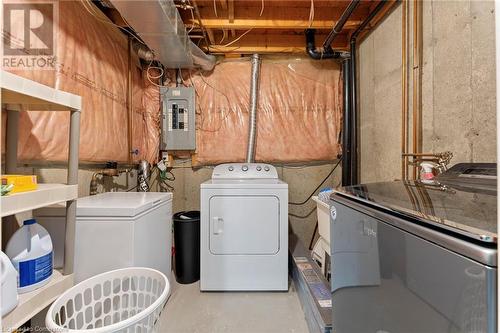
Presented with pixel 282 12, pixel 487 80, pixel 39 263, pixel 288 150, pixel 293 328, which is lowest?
pixel 293 328

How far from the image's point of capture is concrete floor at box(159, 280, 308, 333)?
164 cm

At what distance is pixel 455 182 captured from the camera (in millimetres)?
1037

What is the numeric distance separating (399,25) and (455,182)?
145cm

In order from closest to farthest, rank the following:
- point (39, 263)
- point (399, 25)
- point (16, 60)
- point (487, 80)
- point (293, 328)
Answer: point (39, 263), point (487, 80), point (16, 60), point (293, 328), point (399, 25)

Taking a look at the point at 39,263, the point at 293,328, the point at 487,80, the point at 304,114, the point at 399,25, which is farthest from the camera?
Result: the point at 304,114

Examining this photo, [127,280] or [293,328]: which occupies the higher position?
[127,280]

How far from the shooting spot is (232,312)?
1795 mm

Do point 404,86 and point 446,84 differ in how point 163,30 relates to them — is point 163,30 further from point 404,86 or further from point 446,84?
point 446,84

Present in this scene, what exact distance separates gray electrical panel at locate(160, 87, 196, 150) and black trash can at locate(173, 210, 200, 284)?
93cm

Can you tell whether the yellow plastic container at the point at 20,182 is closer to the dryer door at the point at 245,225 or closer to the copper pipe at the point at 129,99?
the dryer door at the point at 245,225

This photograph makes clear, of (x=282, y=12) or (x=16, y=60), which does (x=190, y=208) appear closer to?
(x=16, y=60)

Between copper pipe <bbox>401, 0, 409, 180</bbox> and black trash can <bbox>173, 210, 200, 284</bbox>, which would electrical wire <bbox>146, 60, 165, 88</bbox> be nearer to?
black trash can <bbox>173, 210, 200, 284</bbox>

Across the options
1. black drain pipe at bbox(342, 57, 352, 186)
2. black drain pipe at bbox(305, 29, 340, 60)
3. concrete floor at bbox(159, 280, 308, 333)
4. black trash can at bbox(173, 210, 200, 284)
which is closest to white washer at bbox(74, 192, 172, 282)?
concrete floor at bbox(159, 280, 308, 333)

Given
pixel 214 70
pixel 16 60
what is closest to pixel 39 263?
pixel 16 60
